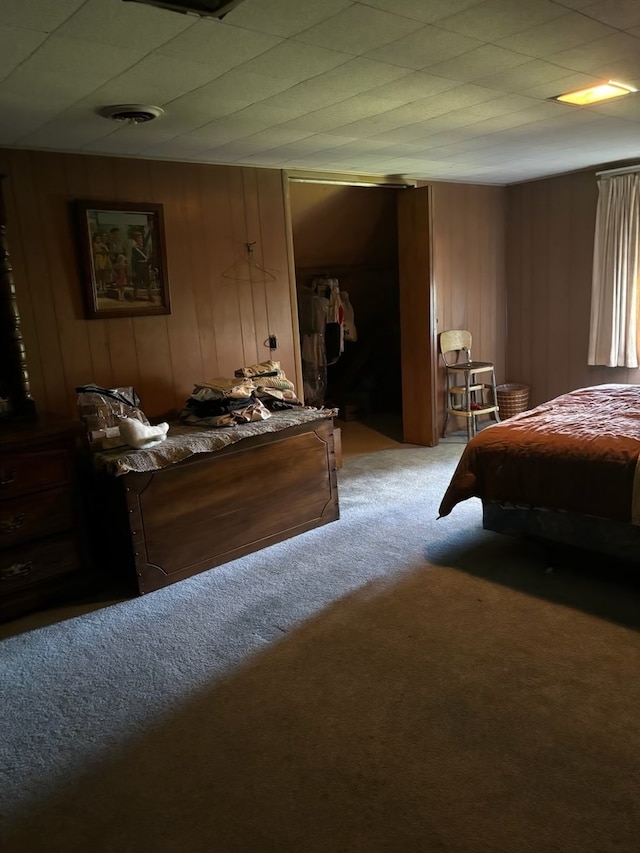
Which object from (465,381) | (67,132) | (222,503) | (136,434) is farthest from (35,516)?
(465,381)

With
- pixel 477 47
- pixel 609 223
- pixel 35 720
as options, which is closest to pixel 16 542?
pixel 35 720

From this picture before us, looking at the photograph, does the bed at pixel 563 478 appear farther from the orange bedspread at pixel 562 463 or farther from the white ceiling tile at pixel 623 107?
the white ceiling tile at pixel 623 107

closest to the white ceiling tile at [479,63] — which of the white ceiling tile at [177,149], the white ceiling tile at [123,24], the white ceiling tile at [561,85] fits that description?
the white ceiling tile at [561,85]

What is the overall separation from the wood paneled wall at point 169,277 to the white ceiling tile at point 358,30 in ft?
6.23

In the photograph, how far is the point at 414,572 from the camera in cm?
311

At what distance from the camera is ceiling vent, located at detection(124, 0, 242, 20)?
5.79 feet

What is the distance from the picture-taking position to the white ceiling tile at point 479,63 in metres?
2.31

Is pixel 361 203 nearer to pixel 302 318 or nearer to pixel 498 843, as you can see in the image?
pixel 302 318

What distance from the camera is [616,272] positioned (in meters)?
5.31

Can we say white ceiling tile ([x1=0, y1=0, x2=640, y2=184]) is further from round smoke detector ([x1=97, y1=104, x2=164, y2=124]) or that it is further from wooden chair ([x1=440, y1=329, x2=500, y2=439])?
wooden chair ([x1=440, y1=329, x2=500, y2=439])

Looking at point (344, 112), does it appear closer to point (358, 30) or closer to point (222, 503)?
point (358, 30)

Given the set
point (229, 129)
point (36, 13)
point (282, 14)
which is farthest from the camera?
point (229, 129)

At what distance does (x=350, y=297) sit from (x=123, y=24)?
4.98 meters

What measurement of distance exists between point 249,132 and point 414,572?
236cm
